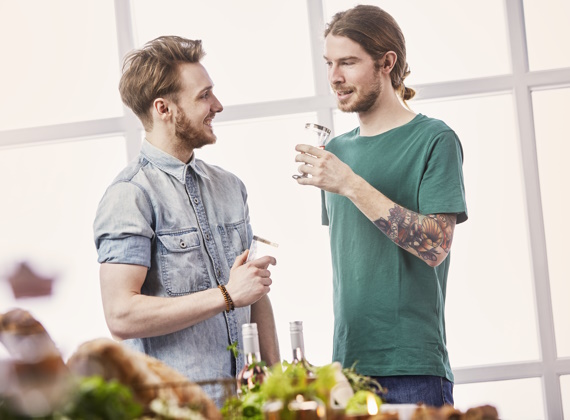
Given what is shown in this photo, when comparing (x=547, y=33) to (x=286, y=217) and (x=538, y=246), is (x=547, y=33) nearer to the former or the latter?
(x=538, y=246)

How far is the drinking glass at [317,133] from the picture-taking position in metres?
2.10

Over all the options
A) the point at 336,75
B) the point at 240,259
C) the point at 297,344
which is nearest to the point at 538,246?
the point at 336,75

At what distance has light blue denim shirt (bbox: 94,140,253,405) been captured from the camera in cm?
208

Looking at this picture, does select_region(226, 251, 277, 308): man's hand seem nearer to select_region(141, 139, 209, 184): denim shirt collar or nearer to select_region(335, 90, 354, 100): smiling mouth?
select_region(141, 139, 209, 184): denim shirt collar

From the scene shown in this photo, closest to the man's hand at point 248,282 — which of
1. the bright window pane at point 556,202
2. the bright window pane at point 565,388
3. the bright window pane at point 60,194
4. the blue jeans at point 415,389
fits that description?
the blue jeans at point 415,389

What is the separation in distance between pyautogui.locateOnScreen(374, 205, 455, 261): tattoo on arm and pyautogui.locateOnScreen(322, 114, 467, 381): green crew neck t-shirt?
0.18 feet

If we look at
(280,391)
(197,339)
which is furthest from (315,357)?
(280,391)

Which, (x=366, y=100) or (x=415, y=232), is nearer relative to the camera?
(x=415, y=232)

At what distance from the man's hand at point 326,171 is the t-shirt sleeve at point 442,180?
0.23m

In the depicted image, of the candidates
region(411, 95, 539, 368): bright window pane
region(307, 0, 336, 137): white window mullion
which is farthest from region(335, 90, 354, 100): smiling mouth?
region(411, 95, 539, 368): bright window pane

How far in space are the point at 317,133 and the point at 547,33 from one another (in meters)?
2.10

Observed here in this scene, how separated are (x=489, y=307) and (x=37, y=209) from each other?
2.31m

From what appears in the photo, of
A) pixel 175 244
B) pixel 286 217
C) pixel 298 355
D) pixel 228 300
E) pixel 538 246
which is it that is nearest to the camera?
pixel 298 355

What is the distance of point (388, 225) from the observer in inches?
83.9
